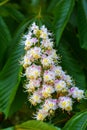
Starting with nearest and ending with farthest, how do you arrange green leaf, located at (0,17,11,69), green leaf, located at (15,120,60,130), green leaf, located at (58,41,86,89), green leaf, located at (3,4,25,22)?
green leaf, located at (15,120,60,130), green leaf, located at (58,41,86,89), green leaf, located at (0,17,11,69), green leaf, located at (3,4,25,22)

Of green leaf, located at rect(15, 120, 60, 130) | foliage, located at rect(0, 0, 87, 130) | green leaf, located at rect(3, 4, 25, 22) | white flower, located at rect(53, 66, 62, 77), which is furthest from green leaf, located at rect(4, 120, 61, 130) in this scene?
green leaf, located at rect(3, 4, 25, 22)

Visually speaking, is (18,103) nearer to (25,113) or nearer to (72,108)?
(72,108)

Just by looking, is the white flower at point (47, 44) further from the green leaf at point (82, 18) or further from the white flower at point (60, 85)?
the green leaf at point (82, 18)

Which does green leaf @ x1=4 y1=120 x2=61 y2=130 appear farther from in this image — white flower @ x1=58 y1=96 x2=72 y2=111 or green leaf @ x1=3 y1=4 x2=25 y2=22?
green leaf @ x1=3 y1=4 x2=25 y2=22

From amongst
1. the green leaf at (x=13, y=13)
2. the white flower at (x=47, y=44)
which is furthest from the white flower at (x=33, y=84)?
the green leaf at (x=13, y=13)

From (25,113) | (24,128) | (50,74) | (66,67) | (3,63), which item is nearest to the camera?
(24,128)

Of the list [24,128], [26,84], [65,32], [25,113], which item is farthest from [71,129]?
[25,113]
